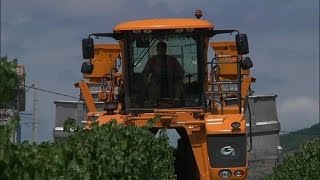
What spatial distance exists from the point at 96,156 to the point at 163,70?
3286mm

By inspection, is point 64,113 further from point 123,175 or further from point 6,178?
point 6,178

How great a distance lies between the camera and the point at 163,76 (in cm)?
1215

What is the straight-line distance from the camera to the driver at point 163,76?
12.1 meters

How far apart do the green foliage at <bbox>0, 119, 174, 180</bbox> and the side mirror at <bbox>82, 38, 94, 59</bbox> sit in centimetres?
123

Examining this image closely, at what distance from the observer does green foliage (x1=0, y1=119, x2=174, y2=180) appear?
5.73 meters

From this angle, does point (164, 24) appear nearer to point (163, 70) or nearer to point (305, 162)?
point (163, 70)

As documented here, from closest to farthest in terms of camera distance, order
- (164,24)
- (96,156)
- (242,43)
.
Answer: (96,156), (242,43), (164,24)

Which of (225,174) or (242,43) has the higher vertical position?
(242,43)

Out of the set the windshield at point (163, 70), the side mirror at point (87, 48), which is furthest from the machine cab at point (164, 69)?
the side mirror at point (87, 48)

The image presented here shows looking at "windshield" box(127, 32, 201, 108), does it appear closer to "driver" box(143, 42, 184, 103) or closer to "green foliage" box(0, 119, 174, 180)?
"driver" box(143, 42, 184, 103)

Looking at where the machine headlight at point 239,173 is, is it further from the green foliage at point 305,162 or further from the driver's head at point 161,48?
the green foliage at point 305,162

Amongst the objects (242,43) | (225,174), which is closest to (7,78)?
(225,174)

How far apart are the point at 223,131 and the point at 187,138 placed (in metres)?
0.94

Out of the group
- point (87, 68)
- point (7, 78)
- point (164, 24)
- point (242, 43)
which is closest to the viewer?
point (7, 78)
